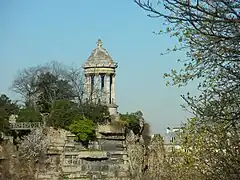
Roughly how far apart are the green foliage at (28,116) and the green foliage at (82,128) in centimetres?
213

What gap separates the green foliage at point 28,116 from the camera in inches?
1296

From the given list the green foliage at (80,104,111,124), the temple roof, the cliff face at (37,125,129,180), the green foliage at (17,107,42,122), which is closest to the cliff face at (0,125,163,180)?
the cliff face at (37,125,129,180)

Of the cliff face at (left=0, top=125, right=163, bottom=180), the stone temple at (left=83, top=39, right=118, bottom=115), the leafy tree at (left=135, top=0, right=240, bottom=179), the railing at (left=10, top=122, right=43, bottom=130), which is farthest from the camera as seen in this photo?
the stone temple at (left=83, top=39, right=118, bottom=115)

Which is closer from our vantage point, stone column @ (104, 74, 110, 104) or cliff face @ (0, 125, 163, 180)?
cliff face @ (0, 125, 163, 180)

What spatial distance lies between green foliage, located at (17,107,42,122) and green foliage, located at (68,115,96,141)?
6.97 feet

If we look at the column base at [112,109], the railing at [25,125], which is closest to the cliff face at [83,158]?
the railing at [25,125]

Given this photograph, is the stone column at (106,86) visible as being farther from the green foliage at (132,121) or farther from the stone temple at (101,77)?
the green foliage at (132,121)

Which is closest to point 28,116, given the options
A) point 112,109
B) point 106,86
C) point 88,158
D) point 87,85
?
point 88,158

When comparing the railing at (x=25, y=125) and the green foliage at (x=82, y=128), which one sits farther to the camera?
the green foliage at (x=82, y=128)

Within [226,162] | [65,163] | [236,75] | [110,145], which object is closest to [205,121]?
[236,75]

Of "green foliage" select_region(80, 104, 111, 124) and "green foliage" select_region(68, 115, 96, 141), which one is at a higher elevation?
"green foliage" select_region(80, 104, 111, 124)

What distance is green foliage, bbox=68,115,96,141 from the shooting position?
32347 mm

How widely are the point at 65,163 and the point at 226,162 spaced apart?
74.6 feet

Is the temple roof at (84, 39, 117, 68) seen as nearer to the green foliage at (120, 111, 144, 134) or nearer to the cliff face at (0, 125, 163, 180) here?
the green foliage at (120, 111, 144, 134)
